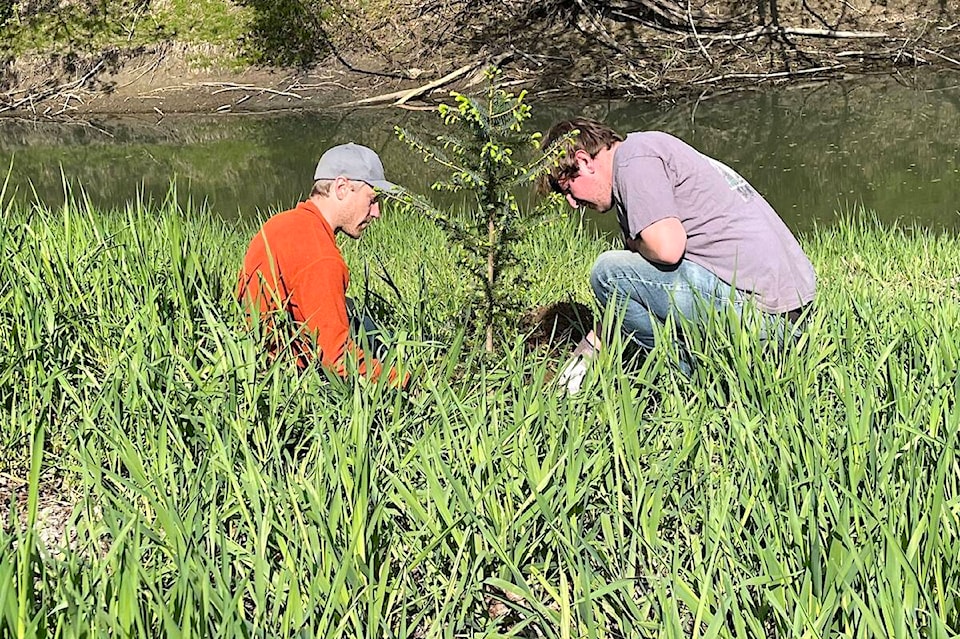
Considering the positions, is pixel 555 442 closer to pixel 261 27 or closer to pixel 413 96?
pixel 413 96

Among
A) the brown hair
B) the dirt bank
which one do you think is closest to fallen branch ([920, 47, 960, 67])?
the dirt bank

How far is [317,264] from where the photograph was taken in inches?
110

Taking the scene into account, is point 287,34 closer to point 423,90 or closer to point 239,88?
point 239,88

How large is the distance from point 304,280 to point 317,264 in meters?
0.05

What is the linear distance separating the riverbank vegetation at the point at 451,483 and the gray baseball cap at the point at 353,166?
39cm

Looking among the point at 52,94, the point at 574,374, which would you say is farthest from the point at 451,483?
the point at 52,94

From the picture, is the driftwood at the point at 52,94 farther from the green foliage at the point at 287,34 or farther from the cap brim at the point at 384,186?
the cap brim at the point at 384,186

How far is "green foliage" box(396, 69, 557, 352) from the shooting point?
110 inches

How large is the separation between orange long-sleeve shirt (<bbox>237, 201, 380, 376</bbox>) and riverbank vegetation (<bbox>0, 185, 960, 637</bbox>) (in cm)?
12

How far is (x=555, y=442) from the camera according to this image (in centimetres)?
212

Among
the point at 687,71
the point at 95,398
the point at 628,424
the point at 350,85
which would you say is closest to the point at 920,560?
the point at 628,424

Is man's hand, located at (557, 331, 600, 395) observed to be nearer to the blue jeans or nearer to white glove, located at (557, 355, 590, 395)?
white glove, located at (557, 355, 590, 395)

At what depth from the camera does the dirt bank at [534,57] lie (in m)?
11.6

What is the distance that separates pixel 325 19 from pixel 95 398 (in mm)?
11692
